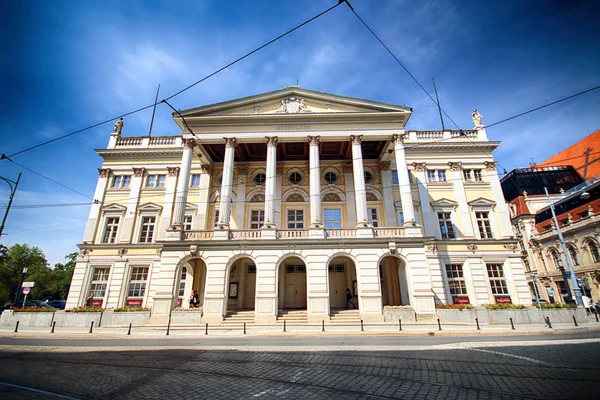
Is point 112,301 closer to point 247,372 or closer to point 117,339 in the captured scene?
point 117,339

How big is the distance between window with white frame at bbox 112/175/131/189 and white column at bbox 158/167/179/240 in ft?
14.1

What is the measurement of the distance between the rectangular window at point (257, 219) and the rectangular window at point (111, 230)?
13.4 m

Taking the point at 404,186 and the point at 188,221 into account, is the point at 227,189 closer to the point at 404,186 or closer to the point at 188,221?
the point at 188,221

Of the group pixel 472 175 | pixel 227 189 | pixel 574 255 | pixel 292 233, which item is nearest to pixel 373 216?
pixel 292 233

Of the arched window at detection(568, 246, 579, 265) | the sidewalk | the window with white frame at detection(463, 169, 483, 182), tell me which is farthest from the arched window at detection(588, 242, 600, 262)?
the sidewalk

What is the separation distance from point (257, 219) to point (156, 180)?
1166 centimetres

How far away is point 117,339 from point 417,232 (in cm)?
1972

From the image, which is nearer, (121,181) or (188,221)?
(188,221)

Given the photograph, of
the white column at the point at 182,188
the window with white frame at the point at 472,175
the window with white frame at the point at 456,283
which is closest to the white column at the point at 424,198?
the window with white frame at the point at 456,283

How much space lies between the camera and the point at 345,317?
19.3m

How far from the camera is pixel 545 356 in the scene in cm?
921

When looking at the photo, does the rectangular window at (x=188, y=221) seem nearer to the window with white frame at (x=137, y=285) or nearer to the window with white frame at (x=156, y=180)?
the window with white frame at (x=156, y=180)

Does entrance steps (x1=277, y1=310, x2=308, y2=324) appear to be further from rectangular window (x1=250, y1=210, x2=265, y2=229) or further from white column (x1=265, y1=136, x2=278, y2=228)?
rectangular window (x1=250, y1=210, x2=265, y2=229)

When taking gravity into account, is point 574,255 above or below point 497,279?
above
